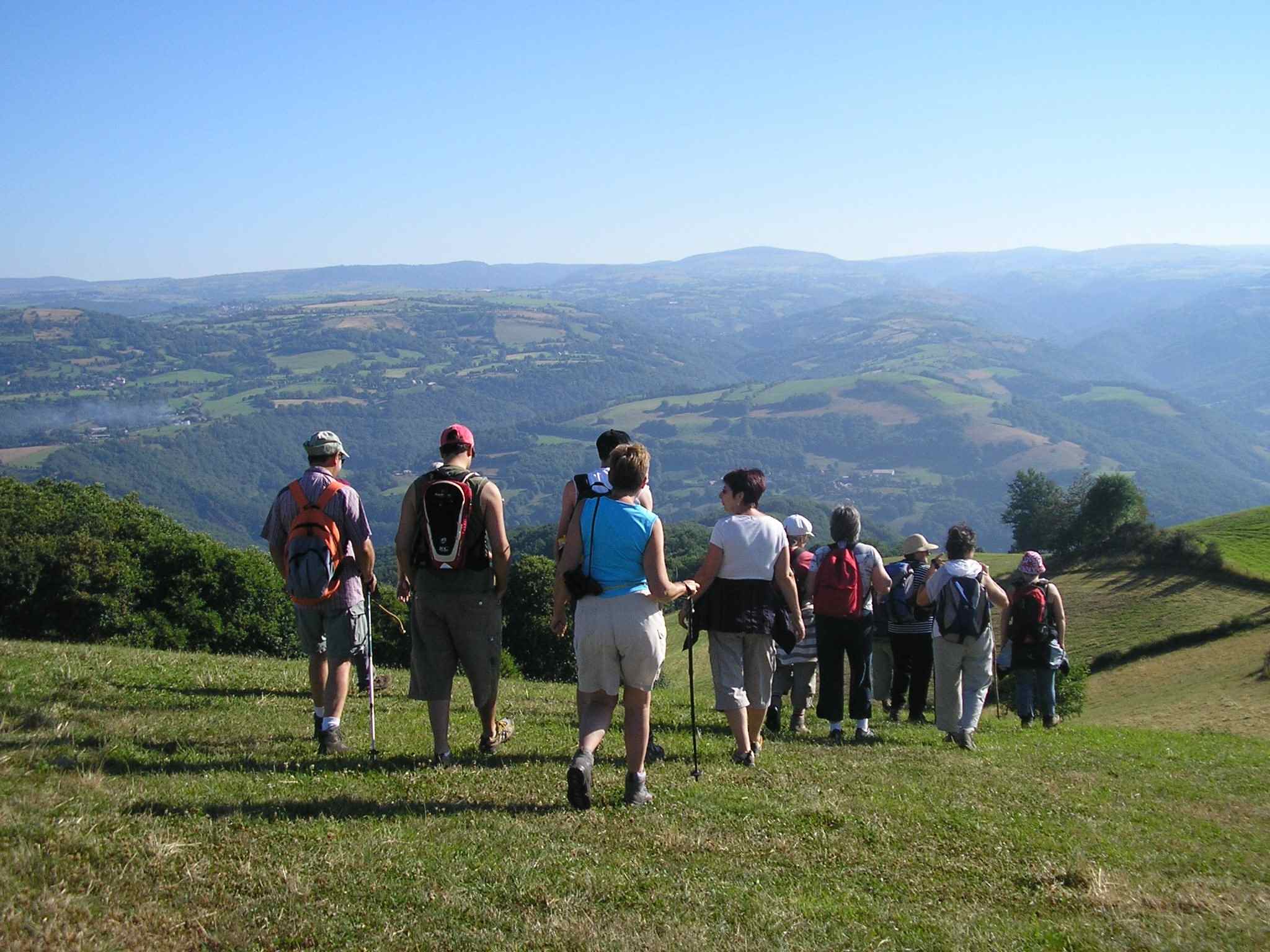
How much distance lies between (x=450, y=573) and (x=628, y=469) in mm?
1496

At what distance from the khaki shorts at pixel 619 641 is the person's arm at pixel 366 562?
6.34 feet

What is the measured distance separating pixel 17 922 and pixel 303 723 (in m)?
4.72

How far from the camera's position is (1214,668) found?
128ft

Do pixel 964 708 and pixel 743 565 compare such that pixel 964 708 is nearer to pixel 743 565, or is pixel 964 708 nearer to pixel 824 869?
pixel 743 565

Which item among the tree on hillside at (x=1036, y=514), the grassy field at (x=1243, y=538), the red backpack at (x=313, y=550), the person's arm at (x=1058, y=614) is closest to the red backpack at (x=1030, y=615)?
the person's arm at (x=1058, y=614)

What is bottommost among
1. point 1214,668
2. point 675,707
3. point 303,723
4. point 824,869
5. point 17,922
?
point 1214,668

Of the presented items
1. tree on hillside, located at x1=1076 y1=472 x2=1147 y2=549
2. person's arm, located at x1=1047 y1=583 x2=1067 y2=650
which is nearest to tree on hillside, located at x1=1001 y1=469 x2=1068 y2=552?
tree on hillside, located at x1=1076 y1=472 x2=1147 y2=549

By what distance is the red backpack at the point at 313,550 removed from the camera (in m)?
7.28

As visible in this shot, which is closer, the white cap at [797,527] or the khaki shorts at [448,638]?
the khaki shorts at [448,638]

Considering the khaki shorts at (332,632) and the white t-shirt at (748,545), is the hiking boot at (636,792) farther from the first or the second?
the khaki shorts at (332,632)

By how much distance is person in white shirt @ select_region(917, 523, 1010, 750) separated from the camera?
31.0 ft

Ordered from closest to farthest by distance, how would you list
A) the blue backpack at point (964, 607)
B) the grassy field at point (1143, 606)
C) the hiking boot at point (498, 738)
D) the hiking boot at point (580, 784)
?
the hiking boot at point (580, 784) → the hiking boot at point (498, 738) → the blue backpack at point (964, 607) → the grassy field at point (1143, 606)

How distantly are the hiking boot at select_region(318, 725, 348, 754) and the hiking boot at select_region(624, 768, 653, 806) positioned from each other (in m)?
2.38

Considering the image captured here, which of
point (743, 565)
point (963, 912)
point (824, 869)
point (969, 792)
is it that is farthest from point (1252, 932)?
point (743, 565)
